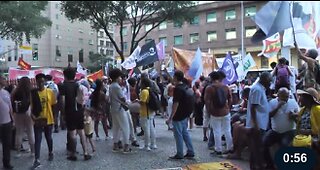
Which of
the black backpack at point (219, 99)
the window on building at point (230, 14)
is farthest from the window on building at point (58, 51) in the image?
the window on building at point (230, 14)

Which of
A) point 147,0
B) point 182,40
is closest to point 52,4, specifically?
point 147,0

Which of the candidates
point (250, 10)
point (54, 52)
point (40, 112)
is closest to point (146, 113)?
point (40, 112)

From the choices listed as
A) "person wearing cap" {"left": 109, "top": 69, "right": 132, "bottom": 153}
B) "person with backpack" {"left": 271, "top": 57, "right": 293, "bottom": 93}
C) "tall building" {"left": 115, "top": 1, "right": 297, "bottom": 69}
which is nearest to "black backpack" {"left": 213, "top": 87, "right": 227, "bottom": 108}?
"person with backpack" {"left": 271, "top": 57, "right": 293, "bottom": 93}

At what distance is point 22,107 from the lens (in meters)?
8.09

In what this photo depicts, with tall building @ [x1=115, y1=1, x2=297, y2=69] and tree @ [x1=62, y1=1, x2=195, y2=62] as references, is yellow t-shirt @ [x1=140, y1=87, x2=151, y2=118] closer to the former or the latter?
tree @ [x1=62, y1=1, x2=195, y2=62]

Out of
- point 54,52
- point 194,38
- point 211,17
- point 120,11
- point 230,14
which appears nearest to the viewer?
point 54,52

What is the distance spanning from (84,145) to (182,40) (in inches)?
1895

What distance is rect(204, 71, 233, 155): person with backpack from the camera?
27.2 ft

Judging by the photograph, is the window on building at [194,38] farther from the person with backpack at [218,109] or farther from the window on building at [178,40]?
the person with backpack at [218,109]

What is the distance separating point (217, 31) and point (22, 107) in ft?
151

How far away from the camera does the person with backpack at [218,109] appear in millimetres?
8289

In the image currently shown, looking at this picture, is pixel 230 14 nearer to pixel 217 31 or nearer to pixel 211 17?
pixel 217 31

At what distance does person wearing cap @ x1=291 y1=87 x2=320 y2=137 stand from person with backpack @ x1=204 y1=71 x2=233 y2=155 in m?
2.35

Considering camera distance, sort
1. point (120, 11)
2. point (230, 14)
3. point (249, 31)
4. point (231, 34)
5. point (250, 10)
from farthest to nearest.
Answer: point (230, 14) < point (231, 34) < point (249, 31) < point (250, 10) < point (120, 11)
